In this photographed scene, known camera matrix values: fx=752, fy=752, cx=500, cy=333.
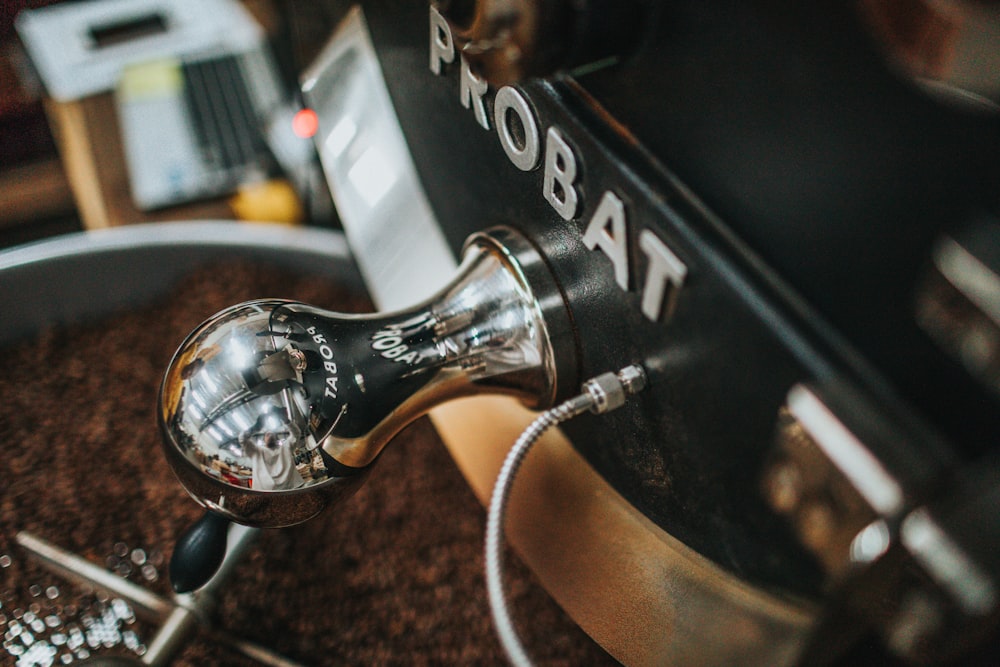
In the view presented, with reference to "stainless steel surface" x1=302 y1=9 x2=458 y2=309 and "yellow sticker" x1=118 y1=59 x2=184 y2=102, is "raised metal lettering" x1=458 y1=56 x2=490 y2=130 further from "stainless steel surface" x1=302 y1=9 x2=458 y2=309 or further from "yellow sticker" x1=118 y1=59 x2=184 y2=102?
"yellow sticker" x1=118 y1=59 x2=184 y2=102

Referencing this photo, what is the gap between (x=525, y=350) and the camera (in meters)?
0.38

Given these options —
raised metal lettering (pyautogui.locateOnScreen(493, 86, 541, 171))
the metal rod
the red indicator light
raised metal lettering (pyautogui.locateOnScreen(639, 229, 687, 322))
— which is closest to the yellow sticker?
the red indicator light

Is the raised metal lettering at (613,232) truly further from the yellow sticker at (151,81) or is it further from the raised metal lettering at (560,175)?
the yellow sticker at (151,81)

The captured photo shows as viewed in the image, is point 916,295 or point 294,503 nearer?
point 916,295

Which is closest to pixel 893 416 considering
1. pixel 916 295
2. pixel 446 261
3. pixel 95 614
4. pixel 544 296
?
pixel 916 295

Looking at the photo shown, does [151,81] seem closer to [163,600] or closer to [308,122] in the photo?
[308,122]

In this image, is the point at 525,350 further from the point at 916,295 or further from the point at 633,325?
the point at 916,295

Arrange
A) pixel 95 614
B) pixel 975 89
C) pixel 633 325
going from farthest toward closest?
pixel 95 614
pixel 633 325
pixel 975 89

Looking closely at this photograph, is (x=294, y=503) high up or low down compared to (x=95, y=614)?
up

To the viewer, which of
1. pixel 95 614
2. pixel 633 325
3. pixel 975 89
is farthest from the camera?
pixel 95 614

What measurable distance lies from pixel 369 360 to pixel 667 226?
0.17m

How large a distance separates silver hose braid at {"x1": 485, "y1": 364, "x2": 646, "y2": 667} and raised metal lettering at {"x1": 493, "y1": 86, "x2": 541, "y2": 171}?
11 cm

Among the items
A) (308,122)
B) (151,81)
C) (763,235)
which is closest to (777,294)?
(763,235)

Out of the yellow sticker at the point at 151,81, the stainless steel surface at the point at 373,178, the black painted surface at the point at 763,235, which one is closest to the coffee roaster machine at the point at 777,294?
the black painted surface at the point at 763,235
